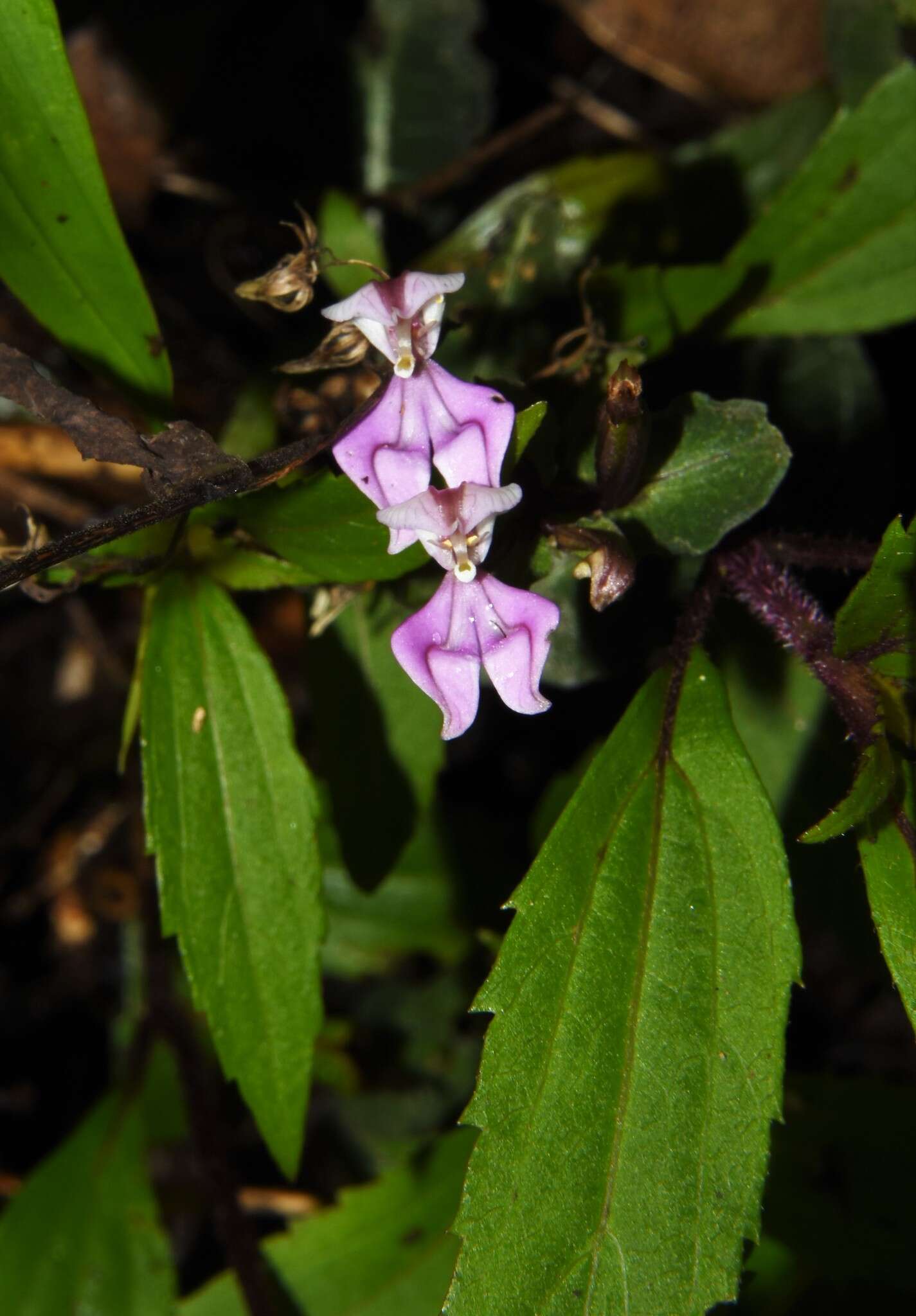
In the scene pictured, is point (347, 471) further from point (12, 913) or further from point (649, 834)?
point (12, 913)

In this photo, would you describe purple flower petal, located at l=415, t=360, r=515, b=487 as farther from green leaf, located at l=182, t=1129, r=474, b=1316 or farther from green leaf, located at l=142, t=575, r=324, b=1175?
green leaf, located at l=182, t=1129, r=474, b=1316

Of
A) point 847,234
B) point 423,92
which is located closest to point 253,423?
point 847,234

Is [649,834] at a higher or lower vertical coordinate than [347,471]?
lower

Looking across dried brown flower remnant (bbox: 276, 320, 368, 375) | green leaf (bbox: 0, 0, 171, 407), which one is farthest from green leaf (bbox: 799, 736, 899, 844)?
green leaf (bbox: 0, 0, 171, 407)

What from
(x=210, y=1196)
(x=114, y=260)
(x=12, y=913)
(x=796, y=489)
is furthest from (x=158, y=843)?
(x=12, y=913)

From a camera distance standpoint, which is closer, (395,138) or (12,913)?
(395,138)

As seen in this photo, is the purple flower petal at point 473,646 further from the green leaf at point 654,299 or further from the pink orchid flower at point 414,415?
the green leaf at point 654,299
